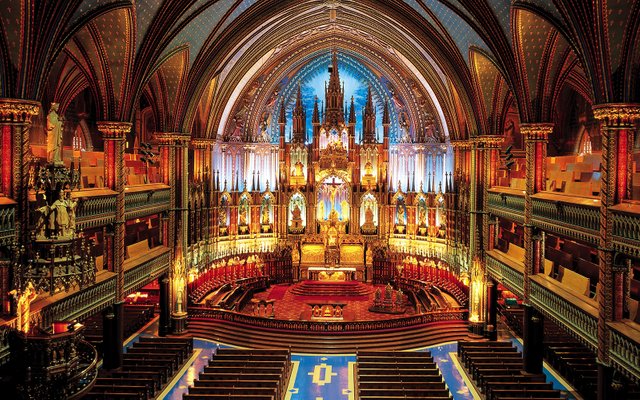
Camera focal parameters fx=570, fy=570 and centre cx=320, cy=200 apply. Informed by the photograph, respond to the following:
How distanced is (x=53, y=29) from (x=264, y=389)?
11315 mm

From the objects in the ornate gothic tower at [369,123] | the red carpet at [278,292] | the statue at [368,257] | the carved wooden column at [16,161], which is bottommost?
the red carpet at [278,292]

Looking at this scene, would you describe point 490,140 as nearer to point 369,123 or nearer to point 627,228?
point 369,123

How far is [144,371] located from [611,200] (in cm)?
1488

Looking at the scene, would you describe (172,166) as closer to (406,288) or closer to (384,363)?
(384,363)

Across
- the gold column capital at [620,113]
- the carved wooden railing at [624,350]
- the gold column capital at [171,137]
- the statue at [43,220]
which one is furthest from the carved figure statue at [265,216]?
the carved wooden railing at [624,350]

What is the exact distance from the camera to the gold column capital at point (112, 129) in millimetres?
19656

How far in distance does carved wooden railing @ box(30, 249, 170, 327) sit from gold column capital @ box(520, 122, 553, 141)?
14862 millimetres

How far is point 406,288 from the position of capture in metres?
32.7

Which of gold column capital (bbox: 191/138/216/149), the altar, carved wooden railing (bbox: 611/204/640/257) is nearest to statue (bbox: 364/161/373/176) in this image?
the altar

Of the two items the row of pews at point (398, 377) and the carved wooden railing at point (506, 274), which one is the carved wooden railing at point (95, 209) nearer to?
the row of pews at point (398, 377)

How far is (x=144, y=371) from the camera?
739 inches

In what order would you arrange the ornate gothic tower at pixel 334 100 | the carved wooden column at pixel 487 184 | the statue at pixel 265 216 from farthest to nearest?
1. the statue at pixel 265 216
2. the ornate gothic tower at pixel 334 100
3. the carved wooden column at pixel 487 184

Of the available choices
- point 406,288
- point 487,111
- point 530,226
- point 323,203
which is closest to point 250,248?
point 323,203

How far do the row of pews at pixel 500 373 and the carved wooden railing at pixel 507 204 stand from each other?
4.90 metres
